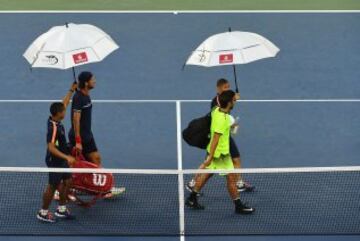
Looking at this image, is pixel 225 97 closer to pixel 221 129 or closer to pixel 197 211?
pixel 221 129

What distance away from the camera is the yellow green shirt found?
1083cm

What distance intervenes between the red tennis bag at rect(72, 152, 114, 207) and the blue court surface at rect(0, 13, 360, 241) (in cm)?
28

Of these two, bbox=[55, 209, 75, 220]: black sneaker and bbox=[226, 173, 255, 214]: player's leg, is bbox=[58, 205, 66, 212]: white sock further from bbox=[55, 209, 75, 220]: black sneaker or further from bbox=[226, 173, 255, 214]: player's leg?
bbox=[226, 173, 255, 214]: player's leg

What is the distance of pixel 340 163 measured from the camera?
12828mm

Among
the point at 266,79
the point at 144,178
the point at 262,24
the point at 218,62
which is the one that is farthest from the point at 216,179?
the point at 262,24

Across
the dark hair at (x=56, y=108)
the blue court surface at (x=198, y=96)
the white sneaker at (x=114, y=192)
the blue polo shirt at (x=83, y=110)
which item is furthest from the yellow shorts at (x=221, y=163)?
the dark hair at (x=56, y=108)

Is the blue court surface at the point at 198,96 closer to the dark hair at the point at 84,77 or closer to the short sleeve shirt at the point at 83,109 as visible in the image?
the short sleeve shirt at the point at 83,109

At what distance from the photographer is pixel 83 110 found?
11.5 m

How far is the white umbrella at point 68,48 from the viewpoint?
11.2 meters

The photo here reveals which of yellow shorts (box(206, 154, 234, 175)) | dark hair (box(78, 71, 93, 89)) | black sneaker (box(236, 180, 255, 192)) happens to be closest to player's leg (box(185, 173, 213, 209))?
yellow shorts (box(206, 154, 234, 175))

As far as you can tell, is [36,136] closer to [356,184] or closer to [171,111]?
[171,111]

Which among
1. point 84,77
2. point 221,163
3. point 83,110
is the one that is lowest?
point 221,163

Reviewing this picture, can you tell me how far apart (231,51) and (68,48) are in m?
2.24

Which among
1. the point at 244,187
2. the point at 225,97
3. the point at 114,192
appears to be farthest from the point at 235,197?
the point at 114,192
